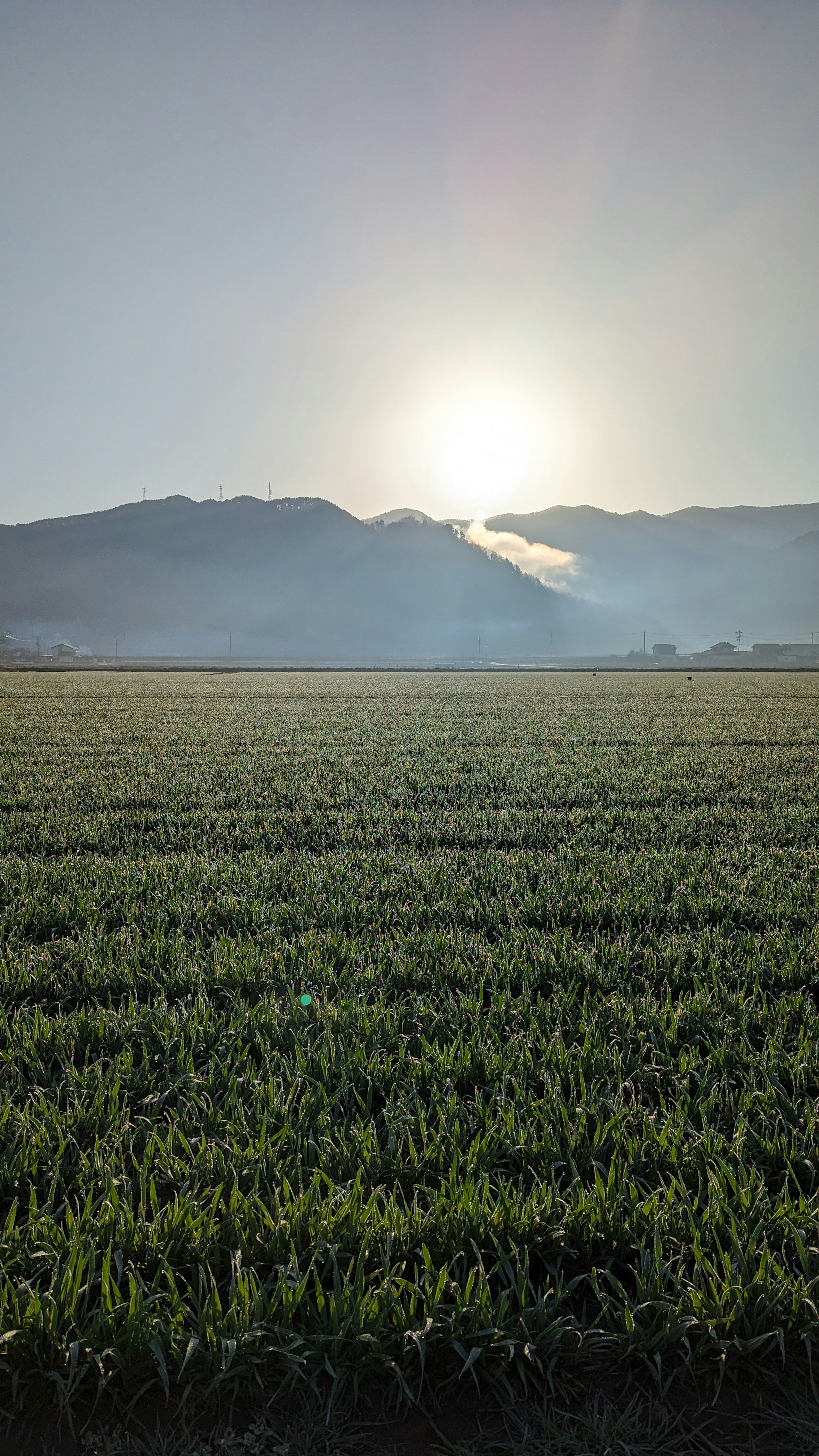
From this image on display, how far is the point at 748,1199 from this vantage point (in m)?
1.95

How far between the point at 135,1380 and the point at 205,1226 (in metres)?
0.33

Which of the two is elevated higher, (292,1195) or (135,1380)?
(292,1195)

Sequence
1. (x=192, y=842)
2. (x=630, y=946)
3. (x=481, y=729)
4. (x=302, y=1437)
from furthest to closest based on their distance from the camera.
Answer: (x=481, y=729) → (x=192, y=842) → (x=630, y=946) → (x=302, y=1437)

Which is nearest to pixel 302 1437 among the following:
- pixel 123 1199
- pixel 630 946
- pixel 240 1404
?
pixel 240 1404

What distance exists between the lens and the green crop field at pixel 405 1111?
1622 millimetres

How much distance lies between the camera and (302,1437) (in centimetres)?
145

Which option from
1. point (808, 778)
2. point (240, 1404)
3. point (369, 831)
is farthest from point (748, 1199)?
point (808, 778)

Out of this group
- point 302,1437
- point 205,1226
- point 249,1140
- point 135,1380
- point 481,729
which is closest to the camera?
point 302,1437

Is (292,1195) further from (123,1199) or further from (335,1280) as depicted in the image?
(123,1199)

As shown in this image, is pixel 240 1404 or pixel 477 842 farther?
pixel 477 842

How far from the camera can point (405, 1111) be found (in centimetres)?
234

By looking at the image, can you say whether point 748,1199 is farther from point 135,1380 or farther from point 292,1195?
point 135,1380

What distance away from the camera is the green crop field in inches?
63.9

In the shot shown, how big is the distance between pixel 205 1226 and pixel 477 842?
4.57m
